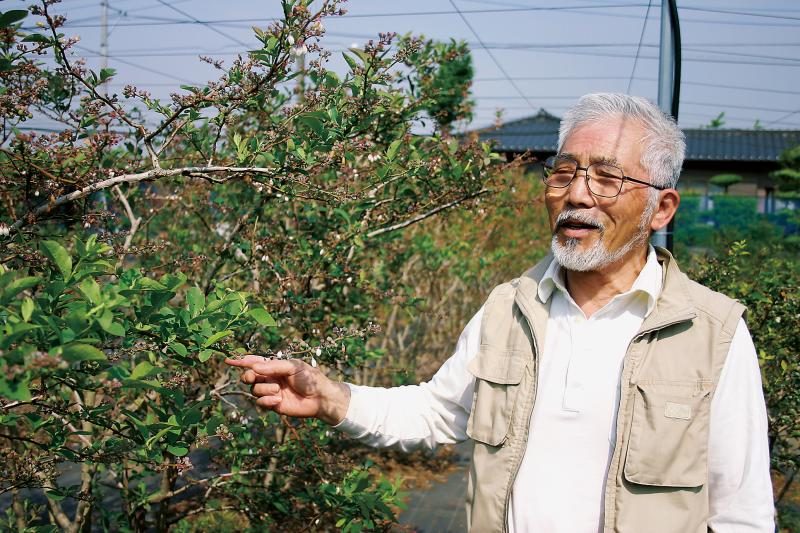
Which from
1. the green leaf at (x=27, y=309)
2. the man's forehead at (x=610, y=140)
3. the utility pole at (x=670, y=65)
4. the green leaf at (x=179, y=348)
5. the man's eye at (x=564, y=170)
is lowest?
the green leaf at (x=179, y=348)

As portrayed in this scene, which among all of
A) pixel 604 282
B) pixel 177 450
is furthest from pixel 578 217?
pixel 177 450

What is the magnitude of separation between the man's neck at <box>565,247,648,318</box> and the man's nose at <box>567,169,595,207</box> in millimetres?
183

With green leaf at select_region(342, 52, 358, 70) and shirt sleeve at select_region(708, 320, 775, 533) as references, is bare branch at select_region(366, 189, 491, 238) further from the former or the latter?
shirt sleeve at select_region(708, 320, 775, 533)

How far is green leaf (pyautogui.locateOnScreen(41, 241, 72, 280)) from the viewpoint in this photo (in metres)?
1.24

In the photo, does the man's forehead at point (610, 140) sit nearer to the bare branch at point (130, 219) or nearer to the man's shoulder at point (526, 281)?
the man's shoulder at point (526, 281)

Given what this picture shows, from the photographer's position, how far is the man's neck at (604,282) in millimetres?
1888

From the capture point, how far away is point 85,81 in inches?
78.5

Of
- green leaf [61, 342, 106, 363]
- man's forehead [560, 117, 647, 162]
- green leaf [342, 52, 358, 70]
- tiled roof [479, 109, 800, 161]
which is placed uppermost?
tiled roof [479, 109, 800, 161]

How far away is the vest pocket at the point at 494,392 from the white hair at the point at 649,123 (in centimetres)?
61

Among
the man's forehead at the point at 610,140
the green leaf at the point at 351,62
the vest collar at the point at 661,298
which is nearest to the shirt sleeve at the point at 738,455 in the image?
the vest collar at the point at 661,298

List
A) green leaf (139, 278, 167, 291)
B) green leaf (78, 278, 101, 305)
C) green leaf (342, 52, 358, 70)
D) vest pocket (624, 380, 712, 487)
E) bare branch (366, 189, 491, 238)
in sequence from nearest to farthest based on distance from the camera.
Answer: green leaf (78, 278, 101, 305), green leaf (139, 278, 167, 291), vest pocket (624, 380, 712, 487), green leaf (342, 52, 358, 70), bare branch (366, 189, 491, 238)

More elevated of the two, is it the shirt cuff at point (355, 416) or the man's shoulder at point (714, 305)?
the man's shoulder at point (714, 305)

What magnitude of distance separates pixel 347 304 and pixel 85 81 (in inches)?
70.4

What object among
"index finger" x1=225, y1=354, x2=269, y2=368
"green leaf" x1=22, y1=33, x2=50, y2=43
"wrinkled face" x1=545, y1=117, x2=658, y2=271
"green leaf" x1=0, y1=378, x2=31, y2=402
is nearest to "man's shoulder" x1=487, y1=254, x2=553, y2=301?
"wrinkled face" x1=545, y1=117, x2=658, y2=271
